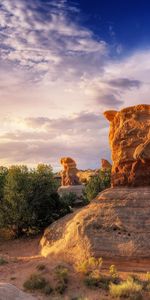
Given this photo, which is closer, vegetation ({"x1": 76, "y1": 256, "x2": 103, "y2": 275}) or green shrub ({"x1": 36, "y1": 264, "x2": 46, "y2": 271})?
vegetation ({"x1": 76, "y1": 256, "x2": 103, "y2": 275})

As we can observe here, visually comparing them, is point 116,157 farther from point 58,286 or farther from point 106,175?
point 106,175

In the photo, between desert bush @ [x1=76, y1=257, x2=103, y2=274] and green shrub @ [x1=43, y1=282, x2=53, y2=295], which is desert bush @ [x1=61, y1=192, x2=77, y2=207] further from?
green shrub @ [x1=43, y1=282, x2=53, y2=295]

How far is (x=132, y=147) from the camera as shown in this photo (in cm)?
3066

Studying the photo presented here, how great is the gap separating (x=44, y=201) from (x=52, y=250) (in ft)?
34.4

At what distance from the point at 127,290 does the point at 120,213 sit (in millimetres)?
6854

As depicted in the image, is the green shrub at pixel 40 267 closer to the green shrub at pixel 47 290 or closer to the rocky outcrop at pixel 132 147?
the green shrub at pixel 47 290

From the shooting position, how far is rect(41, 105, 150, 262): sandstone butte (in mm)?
26516

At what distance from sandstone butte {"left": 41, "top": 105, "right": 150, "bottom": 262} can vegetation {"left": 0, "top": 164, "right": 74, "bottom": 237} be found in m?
5.56

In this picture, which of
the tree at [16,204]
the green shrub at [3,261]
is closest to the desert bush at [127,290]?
the green shrub at [3,261]

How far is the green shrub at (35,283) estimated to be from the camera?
22844 mm

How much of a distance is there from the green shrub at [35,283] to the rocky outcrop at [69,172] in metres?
57.1

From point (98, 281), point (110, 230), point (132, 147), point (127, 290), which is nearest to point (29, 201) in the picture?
point (132, 147)

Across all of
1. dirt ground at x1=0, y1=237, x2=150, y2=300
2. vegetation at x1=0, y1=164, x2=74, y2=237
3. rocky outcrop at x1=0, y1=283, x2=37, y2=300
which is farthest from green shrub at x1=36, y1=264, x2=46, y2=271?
Result: vegetation at x1=0, y1=164, x2=74, y2=237

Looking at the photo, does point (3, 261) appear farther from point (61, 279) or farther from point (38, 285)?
point (61, 279)
